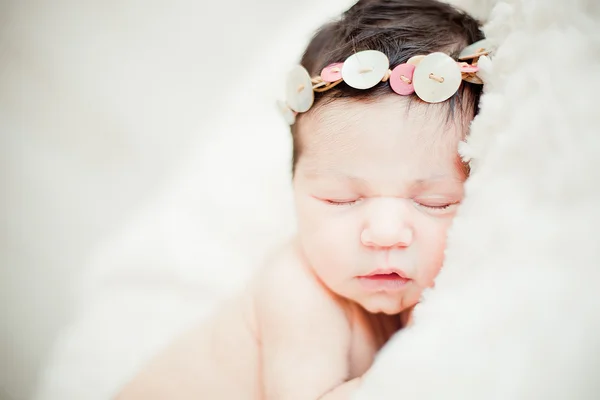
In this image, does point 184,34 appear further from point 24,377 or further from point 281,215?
point 24,377

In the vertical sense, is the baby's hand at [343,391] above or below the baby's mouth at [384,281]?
below

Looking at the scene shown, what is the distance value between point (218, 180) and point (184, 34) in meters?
0.63

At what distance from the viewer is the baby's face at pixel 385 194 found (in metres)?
0.75

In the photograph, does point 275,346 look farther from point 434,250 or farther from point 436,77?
point 436,77

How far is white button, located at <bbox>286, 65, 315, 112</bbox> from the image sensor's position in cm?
83

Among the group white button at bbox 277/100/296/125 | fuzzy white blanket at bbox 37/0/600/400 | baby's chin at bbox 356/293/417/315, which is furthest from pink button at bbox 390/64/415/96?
baby's chin at bbox 356/293/417/315

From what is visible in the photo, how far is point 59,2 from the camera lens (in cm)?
142

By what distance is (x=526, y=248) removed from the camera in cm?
56

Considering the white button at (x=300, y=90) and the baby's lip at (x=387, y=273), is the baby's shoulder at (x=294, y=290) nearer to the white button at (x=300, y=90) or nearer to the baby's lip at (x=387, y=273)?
the baby's lip at (x=387, y=273)

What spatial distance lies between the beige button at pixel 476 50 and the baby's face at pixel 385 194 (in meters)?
0.10

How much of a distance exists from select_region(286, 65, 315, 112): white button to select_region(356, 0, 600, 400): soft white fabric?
1.01 ft

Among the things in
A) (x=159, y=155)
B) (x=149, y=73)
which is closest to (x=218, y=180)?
(x=159, y=155)

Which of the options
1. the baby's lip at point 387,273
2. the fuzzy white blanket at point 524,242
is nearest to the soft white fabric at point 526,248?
the fuzzy white blanket at point 524,242

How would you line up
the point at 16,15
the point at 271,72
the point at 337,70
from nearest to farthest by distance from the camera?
the point at 337,70 → the point at 16,15 → the point at 271,72
